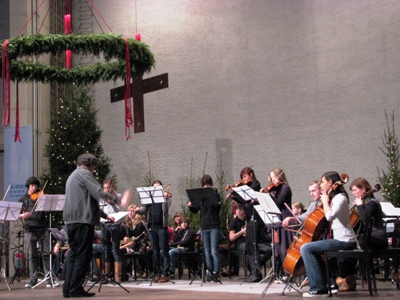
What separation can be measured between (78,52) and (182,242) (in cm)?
480

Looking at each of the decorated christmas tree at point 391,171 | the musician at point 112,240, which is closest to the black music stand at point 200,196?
the musician at point 112,240

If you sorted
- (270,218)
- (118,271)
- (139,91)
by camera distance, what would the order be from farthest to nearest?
1. (139,91)
2. (118,271)
3. (270,218)

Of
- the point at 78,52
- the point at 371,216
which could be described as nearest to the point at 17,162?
the point at 78,52

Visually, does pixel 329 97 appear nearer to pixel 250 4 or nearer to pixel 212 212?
pixel 250 4

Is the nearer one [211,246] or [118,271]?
[211,246]

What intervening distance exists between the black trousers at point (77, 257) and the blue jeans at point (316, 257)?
2445 millimetres

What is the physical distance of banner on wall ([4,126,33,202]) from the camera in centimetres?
1357

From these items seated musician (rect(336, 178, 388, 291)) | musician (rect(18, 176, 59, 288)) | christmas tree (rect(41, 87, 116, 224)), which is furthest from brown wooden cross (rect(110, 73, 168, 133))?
seated musician (rect(336, 178, 388, 291))

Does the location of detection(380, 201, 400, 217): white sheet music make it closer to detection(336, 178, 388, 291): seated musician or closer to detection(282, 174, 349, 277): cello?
detection(336, 178, 388, 291): seated musician

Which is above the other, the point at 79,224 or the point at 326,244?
the point at 79,224

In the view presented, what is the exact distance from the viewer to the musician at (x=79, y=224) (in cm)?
716

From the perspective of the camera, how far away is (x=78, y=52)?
27.2 feet

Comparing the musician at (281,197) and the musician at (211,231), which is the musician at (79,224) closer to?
the musician at (281,197)

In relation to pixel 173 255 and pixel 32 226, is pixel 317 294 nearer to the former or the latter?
pixel 32 226
